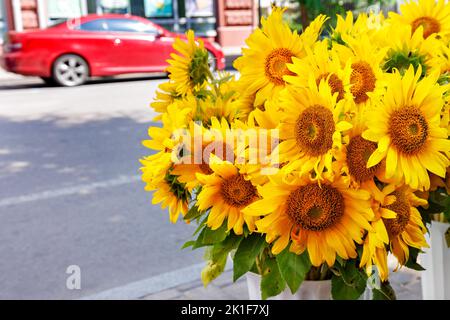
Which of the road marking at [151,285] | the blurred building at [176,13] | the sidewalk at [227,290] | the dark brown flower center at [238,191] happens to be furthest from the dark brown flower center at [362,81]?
the blurred building at [176,13]

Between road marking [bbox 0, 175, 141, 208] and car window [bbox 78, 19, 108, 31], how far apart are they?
7.22m

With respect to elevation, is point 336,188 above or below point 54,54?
above

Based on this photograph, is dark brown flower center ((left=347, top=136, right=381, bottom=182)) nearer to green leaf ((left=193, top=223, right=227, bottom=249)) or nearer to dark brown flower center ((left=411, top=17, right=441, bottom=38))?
green leaf ((left=193, top=223, right=227, bottom=249))

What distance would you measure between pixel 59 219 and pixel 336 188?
151 inches

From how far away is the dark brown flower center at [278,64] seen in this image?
986mm

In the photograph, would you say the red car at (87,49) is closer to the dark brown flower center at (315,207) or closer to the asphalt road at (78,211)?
the asphalt road at (78,211)

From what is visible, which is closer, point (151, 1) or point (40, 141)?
point (40, 141)

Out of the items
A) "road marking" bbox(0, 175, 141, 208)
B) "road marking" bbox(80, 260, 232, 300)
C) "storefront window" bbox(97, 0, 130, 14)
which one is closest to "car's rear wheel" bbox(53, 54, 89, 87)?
"storefront window" bbox(97, 0, 130, 14)

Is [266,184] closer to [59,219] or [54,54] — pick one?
[59,219]

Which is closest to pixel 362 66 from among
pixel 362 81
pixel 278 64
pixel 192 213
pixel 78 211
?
pixel 362 81

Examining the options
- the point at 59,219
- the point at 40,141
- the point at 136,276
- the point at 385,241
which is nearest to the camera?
the point at 385,241

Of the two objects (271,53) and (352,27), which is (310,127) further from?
(352,27)

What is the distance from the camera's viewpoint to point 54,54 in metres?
11.4

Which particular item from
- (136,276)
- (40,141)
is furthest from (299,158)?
(40,141)
